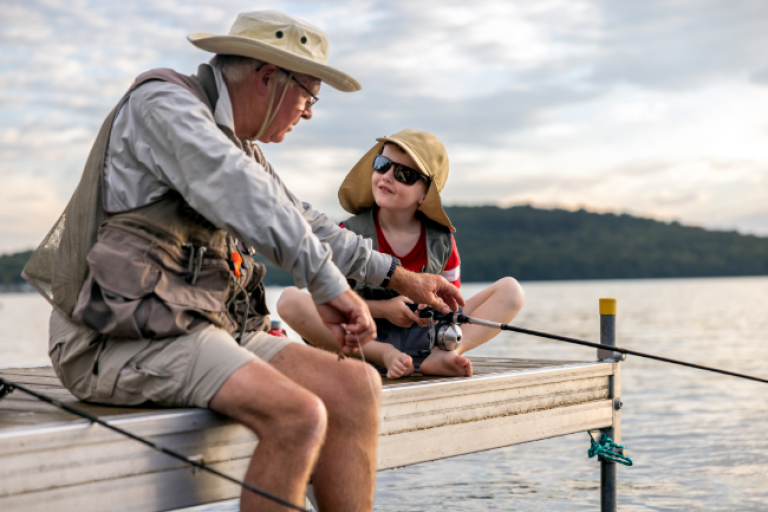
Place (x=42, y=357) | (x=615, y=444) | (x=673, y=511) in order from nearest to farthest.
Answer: (x=615, y=444), (x=673, y=511), (x=42, y=357)

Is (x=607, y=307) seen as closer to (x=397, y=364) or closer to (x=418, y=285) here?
(x=397, y=364)

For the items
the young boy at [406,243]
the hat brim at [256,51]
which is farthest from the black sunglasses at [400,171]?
the hat brim at [256,51]

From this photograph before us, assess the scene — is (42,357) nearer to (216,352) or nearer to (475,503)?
(475,503)

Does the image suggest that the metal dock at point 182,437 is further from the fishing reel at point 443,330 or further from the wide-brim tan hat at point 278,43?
the wide-brim tan hat at point 278,43

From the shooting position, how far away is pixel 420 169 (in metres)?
4.19

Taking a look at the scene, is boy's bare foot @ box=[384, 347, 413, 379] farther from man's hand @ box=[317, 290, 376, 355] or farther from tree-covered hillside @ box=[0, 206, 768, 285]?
tree-covered hillside @ box=[0, 206, 768, 285]

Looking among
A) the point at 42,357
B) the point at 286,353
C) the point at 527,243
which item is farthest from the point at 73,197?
the point at 527,243

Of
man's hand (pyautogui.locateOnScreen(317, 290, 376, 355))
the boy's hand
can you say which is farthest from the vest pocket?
the boy's hand

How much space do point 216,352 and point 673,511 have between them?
462cm

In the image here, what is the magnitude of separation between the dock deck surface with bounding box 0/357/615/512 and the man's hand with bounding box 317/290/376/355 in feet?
1.72

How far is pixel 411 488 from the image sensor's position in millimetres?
6469

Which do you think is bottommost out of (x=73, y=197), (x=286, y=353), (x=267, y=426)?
(x=267, y=426)

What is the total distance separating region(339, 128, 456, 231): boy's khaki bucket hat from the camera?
4203 millimetres

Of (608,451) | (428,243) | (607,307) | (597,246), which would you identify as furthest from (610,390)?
(597,246)
